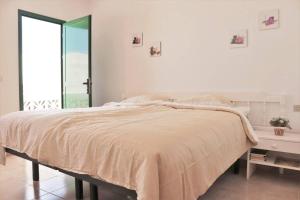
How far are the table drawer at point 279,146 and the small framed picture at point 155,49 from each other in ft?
Answer: 6.78

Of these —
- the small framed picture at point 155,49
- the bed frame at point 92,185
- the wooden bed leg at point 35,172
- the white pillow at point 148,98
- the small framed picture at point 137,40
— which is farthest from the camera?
the small framed picture at point 137,40

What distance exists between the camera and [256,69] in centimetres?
305

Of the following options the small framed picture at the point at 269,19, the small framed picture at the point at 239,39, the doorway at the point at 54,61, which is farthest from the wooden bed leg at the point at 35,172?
the small framed picture at the point at 269,19

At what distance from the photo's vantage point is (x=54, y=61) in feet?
16.8

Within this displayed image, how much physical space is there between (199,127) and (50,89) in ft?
13.8

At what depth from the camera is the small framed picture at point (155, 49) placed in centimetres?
392

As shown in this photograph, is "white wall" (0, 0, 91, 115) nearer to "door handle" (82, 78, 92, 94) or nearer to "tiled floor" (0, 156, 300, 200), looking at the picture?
"door handle" (82, 78, 92, 94)

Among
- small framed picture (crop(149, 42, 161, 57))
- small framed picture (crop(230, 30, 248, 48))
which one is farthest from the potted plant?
small framed picture (crop(149, 42, 161, 57))

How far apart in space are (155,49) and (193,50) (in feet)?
2.22

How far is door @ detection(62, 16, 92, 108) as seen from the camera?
4.20 m

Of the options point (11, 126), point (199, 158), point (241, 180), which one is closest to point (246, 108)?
point (241, 180)

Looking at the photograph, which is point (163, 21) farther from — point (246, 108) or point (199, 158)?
point (199, 158)

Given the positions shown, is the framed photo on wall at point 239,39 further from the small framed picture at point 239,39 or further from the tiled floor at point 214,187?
the tiled floor at point 214,187

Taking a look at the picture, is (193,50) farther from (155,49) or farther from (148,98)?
(148,98)
